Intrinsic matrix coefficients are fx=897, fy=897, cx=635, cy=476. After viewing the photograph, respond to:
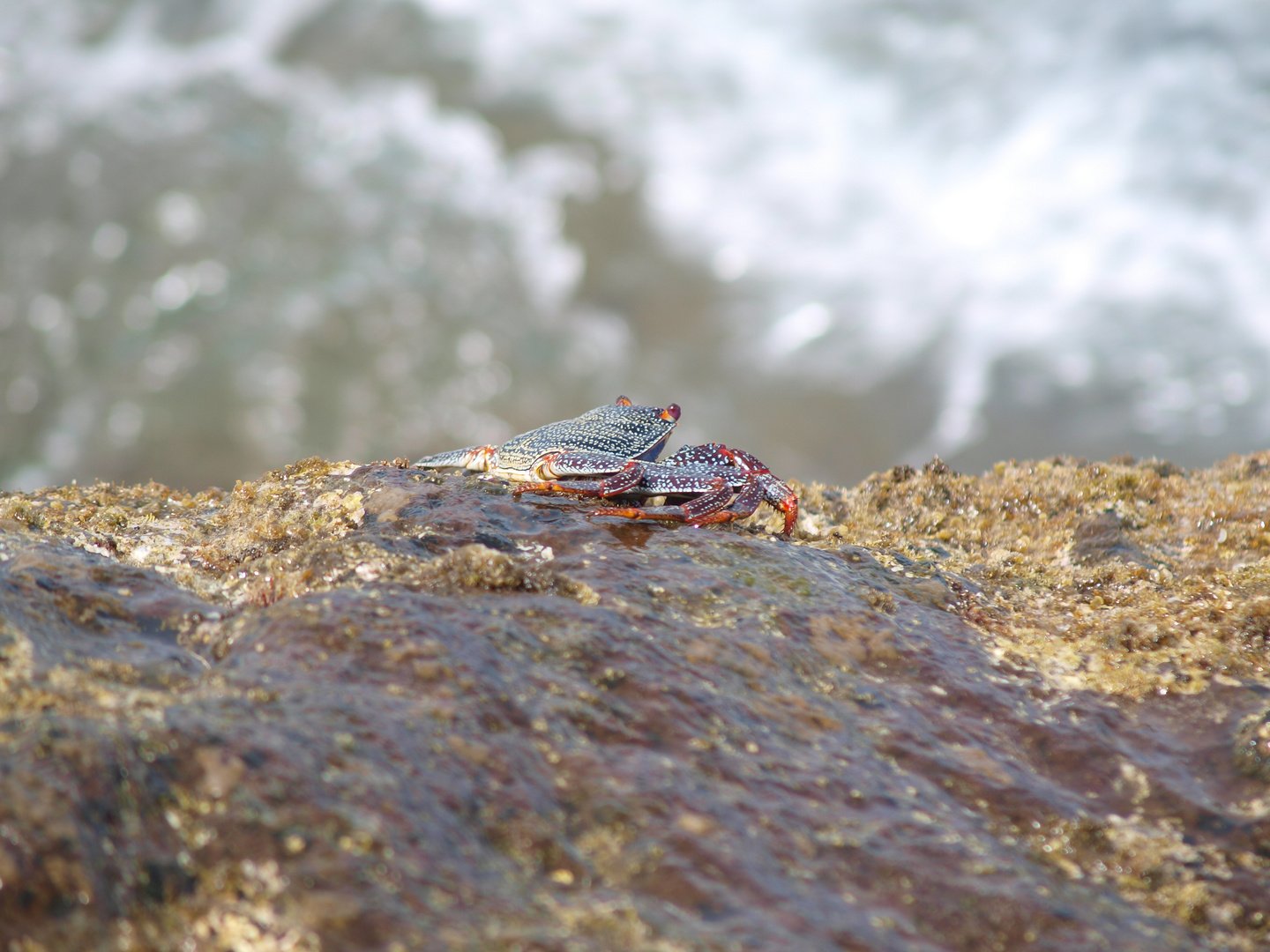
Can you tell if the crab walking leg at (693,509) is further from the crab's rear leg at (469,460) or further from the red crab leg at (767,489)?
the crab's rear leg at (469,460)

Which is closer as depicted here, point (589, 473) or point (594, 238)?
point (589, 473)

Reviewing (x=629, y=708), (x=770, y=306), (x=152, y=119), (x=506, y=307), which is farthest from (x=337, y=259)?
(x=629, y=708)

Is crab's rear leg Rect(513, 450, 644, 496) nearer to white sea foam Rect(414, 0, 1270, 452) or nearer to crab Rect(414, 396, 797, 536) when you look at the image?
crab Rect(414, 396, 797, 536)

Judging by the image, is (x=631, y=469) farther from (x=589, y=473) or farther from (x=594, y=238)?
(x=594, y=238)

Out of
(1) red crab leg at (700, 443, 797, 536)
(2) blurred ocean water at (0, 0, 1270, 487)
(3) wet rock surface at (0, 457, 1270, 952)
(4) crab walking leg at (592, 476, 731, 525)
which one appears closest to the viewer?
(3) wet rock surface at (0, 457, 1270, 952)

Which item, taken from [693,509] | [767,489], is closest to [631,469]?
[693,509]

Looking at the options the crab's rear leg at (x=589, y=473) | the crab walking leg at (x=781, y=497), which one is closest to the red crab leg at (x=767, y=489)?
the crab walking leg at (x=781, y=497)

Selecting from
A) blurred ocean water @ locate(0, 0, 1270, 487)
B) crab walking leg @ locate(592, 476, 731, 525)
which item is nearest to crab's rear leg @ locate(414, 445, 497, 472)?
crab walking leg @ locate(592, 476, 731, 525)
